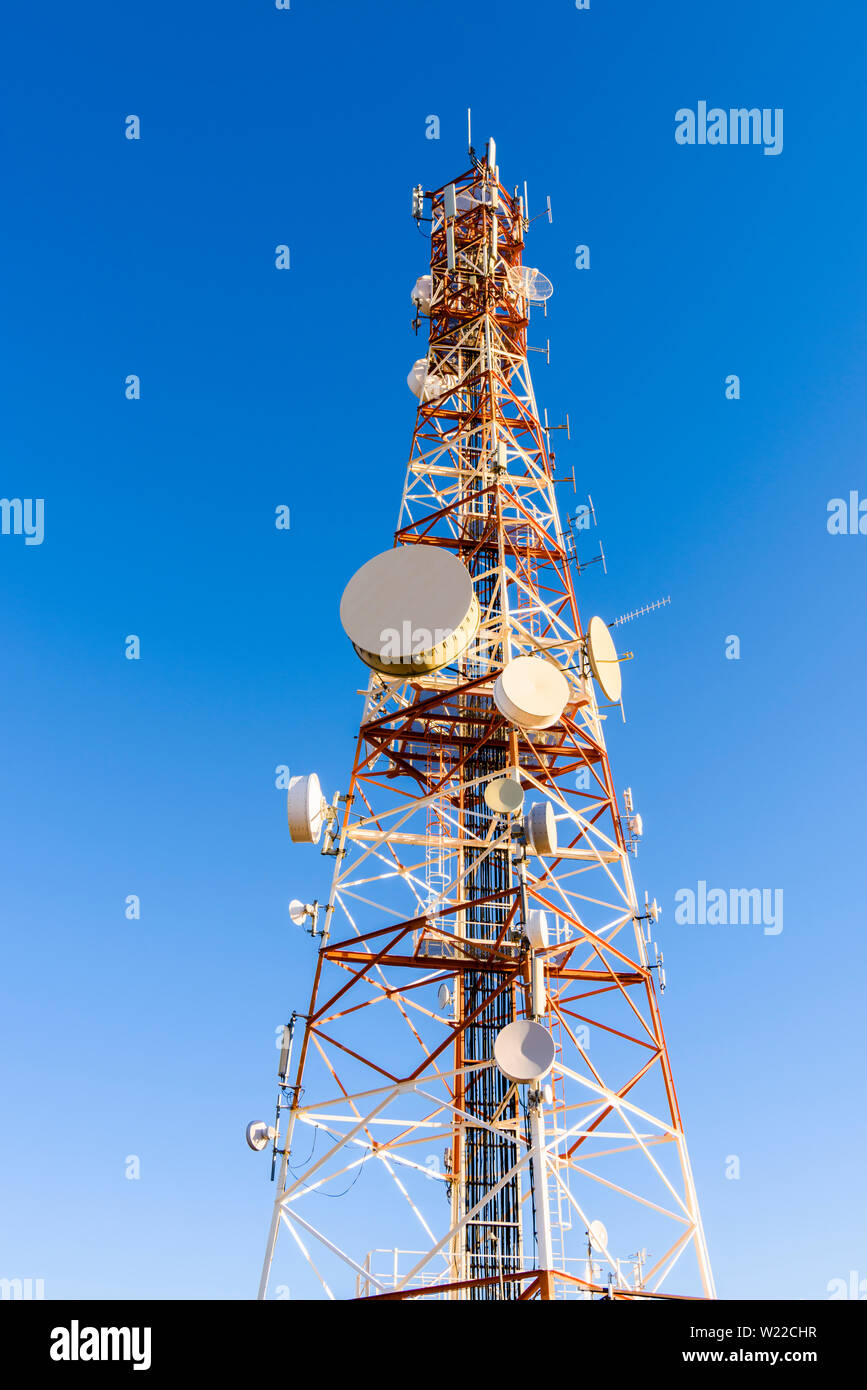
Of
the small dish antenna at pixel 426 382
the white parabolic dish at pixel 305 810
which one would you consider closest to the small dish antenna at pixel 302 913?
the white parabolic dish at pixel 305 810

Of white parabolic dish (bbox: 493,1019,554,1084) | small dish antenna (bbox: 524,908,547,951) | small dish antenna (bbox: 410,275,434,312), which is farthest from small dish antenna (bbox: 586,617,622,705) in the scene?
small dish antenna (bbox: 410,275,434,312)

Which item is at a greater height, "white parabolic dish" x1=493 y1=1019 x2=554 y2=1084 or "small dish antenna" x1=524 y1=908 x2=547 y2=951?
"small dish antenna" x1=524 y1=908 x2=547 y2=951

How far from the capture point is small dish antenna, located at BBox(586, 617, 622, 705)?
71.4ft

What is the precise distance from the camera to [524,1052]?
16.2 meters

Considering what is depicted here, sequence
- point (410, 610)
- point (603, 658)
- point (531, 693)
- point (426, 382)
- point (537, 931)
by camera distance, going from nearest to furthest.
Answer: point (537, 931) < point (531, 693) < point (410, 610) < point (603, 658) < point (426, 382)

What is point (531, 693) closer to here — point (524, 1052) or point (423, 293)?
point (524, 1052)

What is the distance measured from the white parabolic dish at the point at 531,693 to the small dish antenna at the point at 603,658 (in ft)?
5.98

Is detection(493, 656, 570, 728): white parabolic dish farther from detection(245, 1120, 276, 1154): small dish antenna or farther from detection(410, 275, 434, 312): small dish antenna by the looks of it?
detection(410, 275, 434, 312): small dish antenna

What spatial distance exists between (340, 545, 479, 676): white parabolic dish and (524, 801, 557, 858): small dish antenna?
11.9 feet

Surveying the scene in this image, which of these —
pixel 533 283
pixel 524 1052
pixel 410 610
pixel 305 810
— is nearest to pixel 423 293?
pixel 533 283

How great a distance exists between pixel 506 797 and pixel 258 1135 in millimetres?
7374

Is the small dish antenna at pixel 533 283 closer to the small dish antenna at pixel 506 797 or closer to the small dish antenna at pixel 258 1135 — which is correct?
the small dish antenna at pixel 506 797
